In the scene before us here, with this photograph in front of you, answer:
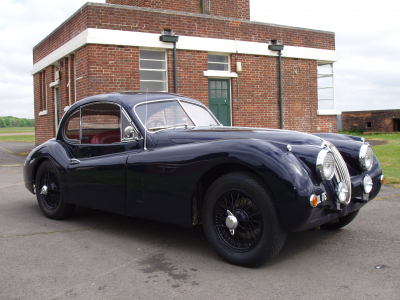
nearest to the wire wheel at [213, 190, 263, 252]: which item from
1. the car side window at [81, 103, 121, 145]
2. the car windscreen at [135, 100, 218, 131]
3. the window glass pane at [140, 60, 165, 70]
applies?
the car windscreen at [135, 100, 218, 131]

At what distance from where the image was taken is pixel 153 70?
12.4 meters

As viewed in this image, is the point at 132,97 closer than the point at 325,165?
No

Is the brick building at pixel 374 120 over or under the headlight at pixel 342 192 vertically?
over

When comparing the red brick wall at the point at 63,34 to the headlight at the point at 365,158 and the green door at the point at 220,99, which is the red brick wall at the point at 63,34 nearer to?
the green door at the point at 220,99

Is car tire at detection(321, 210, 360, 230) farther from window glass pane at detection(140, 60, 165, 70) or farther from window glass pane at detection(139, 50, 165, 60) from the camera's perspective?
window glass pane at detection(139, 50, 165, 60)

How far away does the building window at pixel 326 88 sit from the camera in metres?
16.2

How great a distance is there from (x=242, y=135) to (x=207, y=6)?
46.4 ft

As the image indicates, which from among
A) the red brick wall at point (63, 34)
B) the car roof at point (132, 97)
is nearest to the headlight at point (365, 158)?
the car roof at point (132, 97)

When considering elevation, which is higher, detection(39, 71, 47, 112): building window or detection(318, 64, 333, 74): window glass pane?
detection(318, 64, 333, 74): window glass pane

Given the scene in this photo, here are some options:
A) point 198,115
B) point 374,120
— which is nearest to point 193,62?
point 198,115

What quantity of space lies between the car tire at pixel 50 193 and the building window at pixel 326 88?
13.3 m

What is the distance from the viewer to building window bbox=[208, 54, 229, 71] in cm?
1348

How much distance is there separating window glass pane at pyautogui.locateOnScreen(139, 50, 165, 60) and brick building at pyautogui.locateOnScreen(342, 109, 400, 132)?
18.8m

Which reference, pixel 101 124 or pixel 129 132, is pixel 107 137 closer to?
pixel 101 124
